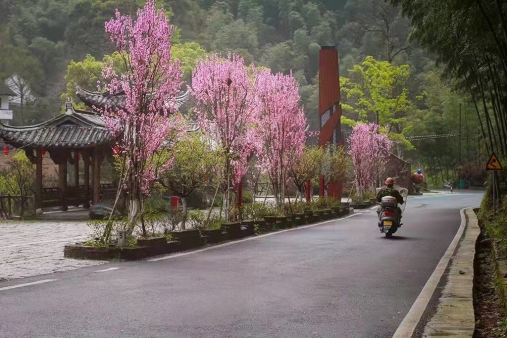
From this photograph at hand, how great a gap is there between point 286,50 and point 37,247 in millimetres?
86475

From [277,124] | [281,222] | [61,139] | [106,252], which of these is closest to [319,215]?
[277,124]

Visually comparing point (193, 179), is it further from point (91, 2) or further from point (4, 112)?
point (91, 2)

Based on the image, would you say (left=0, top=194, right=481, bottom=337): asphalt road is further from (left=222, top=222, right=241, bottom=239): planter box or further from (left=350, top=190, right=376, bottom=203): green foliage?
(left=350, top=190, right=376, bottom=203): green foliage

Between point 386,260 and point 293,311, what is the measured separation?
626 cm

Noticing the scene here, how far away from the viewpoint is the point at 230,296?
9914mm

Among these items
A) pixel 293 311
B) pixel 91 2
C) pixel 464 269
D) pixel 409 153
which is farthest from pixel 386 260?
pixel 409 153

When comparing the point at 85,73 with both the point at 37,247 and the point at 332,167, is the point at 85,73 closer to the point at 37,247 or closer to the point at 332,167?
the point at 332,167

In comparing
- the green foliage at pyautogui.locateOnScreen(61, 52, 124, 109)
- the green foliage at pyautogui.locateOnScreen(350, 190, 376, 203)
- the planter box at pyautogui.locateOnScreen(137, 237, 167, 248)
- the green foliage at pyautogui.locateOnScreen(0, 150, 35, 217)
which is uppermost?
the green foliage at pyautogui.locateOnScreen(61, 52, 124, 109)

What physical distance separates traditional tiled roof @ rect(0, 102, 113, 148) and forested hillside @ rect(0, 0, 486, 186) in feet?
53.9

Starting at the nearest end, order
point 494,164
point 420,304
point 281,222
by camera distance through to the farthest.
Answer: point 420,304 < point 281,222 < point 494,164

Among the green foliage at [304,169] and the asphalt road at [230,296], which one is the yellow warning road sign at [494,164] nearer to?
the green foliage at [304,169]

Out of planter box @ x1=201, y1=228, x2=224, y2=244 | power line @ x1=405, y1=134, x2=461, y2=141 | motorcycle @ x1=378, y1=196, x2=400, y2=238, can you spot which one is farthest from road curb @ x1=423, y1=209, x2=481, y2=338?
power line @ x1=405, y1=134, x2=461, y2=141

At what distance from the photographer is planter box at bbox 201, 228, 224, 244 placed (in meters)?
18.5

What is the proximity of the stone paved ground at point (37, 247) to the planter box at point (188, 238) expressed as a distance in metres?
2.57
